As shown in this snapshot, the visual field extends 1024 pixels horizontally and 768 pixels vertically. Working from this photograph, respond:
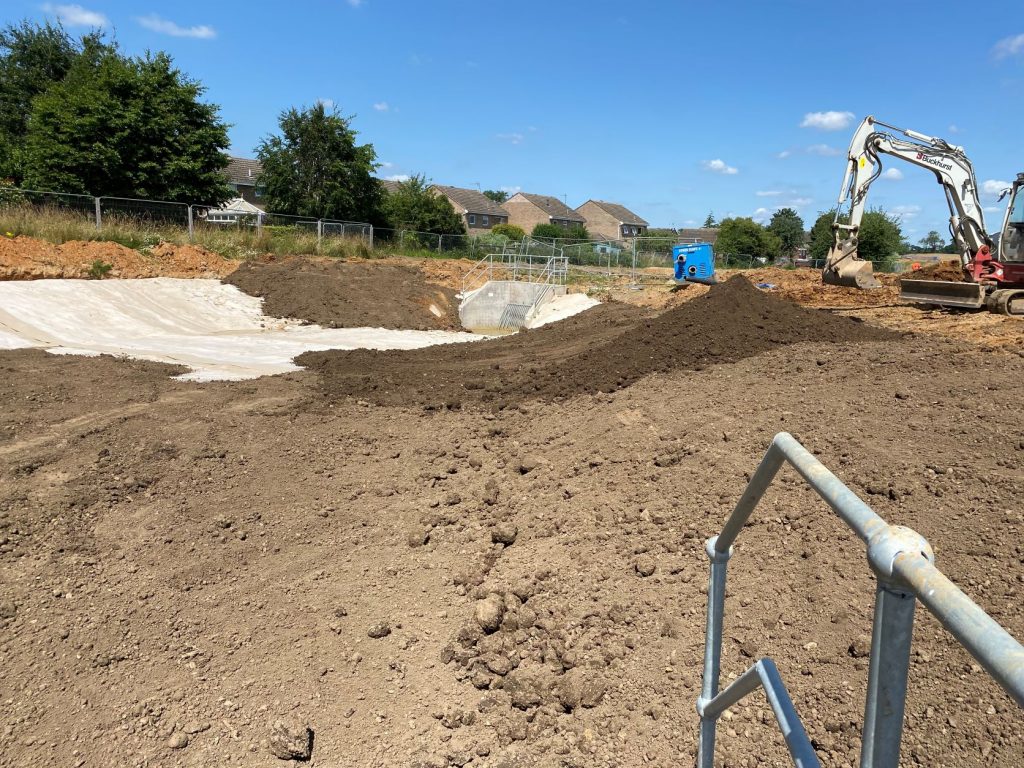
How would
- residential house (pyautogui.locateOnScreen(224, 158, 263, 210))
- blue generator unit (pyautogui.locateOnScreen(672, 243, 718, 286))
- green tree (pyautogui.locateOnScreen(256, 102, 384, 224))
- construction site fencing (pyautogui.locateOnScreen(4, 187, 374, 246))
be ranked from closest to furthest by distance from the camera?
construction site fencing (pyautogui.locateOnScreen(4, 187, 374, 246)) < blue generator unit (pyautogui.locateOnScreen(672, 243, 718, 286)) < green tree (pyautogui.locateOnScreen(256, 102, 384, 224)) < residential house (pyautogui.locateOnScreen(224, 158, 263, 210))

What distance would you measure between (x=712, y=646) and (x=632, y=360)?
6659mm

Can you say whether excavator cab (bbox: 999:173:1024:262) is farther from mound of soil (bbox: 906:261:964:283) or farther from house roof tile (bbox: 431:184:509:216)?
house roof tile (bbox: 431:184:509:216)

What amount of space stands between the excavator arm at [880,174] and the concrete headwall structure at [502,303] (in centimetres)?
1002

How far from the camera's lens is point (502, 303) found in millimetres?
23562

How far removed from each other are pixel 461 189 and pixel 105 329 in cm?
6654

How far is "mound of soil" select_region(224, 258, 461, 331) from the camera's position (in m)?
19.3

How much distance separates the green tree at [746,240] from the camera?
56812 millimetres

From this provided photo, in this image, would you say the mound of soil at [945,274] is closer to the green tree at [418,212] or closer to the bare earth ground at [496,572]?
the bare earth ground at [496,572]

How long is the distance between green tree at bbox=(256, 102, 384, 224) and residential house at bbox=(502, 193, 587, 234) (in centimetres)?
4524

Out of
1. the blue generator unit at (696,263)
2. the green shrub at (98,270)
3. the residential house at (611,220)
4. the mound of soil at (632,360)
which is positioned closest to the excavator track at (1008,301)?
the mound of soil at (632,360)

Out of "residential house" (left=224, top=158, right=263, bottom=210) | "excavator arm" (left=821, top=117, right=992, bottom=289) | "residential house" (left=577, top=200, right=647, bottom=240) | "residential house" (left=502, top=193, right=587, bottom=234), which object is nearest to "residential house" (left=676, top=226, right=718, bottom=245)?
"residential house" (left=577, top=200, right=647, bottom=240)

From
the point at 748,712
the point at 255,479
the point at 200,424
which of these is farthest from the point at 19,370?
the point at 748,712

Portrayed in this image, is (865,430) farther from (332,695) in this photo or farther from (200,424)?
(200,424)

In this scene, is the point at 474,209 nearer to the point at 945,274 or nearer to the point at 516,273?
the point at 516,273
